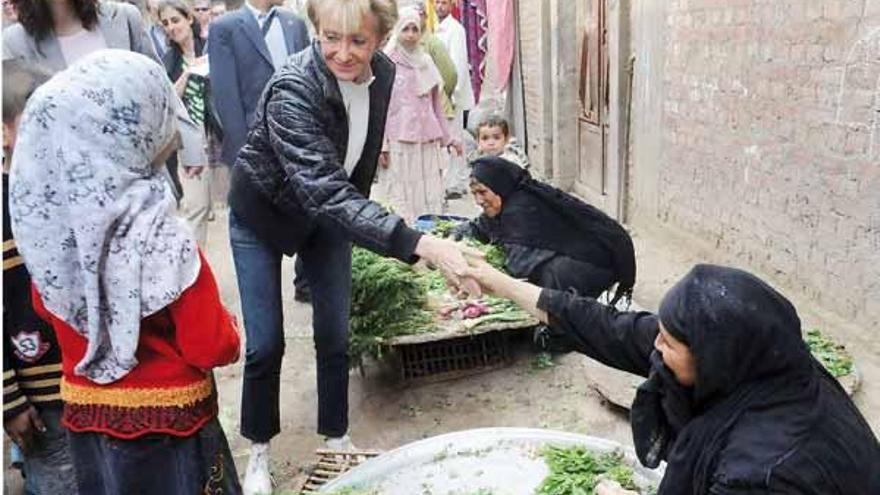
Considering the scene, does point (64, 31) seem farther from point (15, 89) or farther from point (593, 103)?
point (593, 103)

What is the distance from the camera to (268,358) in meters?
2.98

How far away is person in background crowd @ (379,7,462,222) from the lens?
622 cm

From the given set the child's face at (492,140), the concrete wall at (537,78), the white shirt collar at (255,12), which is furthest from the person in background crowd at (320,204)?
the concrete wall at (537,78)

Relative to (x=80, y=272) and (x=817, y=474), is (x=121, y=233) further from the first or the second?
(x=817, y=474)

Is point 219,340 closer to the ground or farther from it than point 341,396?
farther from it

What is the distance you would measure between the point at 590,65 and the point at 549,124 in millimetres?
1223

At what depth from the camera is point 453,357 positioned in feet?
14.0

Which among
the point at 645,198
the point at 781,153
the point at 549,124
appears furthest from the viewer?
the point at 549,124

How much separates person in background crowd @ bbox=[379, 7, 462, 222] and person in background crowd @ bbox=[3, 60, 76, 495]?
3978 millimetres

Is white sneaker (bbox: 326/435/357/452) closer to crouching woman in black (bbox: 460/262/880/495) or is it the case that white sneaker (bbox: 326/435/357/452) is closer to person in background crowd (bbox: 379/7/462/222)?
crouching woman in black (bbox: 460/262/880/495)

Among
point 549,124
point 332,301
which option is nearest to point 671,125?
point 549,124

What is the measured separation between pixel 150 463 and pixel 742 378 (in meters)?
1.44

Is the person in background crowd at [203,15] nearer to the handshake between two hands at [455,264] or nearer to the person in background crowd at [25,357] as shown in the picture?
the person in background crowd at [25,357]

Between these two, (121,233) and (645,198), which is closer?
(121,233)
